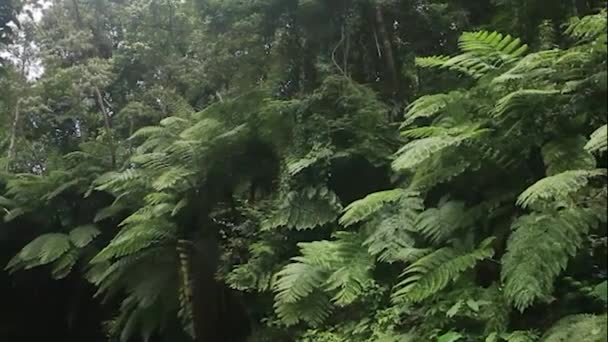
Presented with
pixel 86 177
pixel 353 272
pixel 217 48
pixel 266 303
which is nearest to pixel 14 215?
pixel 86 177

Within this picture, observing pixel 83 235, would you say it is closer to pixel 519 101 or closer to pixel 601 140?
pixel 519 101

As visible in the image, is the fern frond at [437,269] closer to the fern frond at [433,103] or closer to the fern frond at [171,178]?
the fern frond at [433,103]

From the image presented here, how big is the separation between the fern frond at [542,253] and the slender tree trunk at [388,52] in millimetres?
3124

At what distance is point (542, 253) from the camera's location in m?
2.77

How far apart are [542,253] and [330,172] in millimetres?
2263

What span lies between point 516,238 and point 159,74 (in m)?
7.09

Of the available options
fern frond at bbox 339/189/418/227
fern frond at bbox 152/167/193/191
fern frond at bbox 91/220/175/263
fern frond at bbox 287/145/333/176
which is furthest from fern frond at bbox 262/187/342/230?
fern frond at bbox 91/220/175/263

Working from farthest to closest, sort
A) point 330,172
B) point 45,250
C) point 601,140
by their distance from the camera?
point 45,250 < point 330,172 < point 601,140

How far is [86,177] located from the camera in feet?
24.5

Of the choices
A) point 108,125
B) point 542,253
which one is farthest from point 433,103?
point 108,125

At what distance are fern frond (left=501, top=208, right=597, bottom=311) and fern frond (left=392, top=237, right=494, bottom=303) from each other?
9.9 inches

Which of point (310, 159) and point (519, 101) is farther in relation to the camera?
point (310, 159)

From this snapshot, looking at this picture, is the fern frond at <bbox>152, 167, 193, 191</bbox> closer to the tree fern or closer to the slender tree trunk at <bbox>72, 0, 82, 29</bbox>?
the tree fern

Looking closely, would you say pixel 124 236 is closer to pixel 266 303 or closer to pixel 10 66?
pixel 266 303
